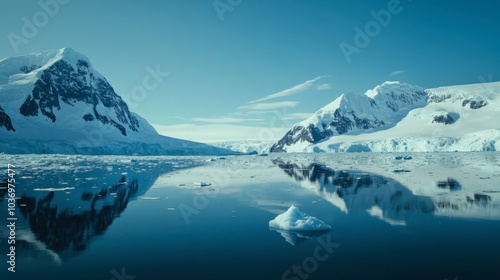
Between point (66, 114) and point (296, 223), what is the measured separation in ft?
428

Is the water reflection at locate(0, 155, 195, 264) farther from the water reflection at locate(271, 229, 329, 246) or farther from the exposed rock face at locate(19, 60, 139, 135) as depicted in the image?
the exposed rock face at locate(19, 60, 139, 135)

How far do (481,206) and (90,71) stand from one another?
163 meters

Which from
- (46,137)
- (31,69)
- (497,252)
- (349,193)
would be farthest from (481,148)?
(31,69)

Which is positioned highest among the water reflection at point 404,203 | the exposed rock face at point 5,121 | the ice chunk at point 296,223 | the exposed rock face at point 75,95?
the exposed rock face at point 75,95

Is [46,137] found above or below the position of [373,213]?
above

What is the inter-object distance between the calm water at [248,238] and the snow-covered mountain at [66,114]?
8771 cm

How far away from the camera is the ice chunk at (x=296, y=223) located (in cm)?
1323

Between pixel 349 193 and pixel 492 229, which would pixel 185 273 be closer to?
pixel 492 229

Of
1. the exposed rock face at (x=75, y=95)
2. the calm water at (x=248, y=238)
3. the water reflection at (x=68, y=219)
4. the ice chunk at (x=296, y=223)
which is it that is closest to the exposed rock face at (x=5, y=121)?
the exposed rock face at (x=75, y=95)

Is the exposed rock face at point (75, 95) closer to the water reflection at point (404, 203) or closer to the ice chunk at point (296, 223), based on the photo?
the water reflection at point (404, 203)

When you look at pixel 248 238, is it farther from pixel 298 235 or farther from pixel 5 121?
pixel 5 121

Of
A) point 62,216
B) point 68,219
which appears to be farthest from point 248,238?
point 62,216

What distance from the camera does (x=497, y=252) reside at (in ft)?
34.1

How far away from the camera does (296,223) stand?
13.5 meters
